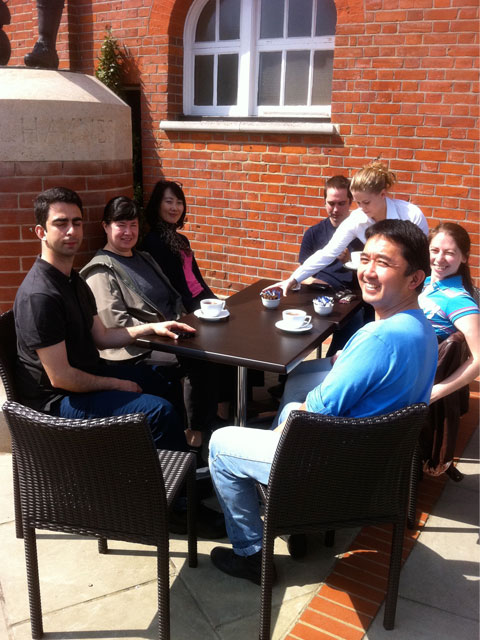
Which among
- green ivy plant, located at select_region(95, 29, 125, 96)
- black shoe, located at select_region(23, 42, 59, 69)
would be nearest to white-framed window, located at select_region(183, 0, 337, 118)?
green ivy plant, located at select_region(95, 29, 125, 96)

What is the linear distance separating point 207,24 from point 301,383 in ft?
15.7

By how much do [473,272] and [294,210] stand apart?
1.80m

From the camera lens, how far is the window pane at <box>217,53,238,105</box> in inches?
244

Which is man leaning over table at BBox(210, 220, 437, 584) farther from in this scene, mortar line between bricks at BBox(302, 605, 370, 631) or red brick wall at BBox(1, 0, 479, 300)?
red brick wall at BBox(1, 0, 479, 300)

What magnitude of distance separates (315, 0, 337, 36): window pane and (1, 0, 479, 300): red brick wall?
0.43 m

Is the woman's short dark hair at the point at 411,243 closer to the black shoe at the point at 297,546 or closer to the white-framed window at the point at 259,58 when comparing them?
the black shoe at the point at 297,546

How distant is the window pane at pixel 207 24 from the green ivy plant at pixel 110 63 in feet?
2.99

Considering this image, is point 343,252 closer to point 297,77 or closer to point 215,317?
point 215,317

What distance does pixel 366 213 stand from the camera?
3.67 metres

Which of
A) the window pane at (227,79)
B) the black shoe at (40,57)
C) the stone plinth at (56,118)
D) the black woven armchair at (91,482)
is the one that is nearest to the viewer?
the black woven armchair at (91,482)

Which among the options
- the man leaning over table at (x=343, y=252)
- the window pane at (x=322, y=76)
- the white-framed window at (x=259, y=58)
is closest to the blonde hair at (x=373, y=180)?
the man leaning over table at (x=343, y=252)

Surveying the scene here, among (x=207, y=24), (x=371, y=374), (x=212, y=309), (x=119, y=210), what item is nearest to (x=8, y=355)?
(x=212, y=309)

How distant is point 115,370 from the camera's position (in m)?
3.07

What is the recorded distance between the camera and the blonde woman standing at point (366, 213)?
354 cm
